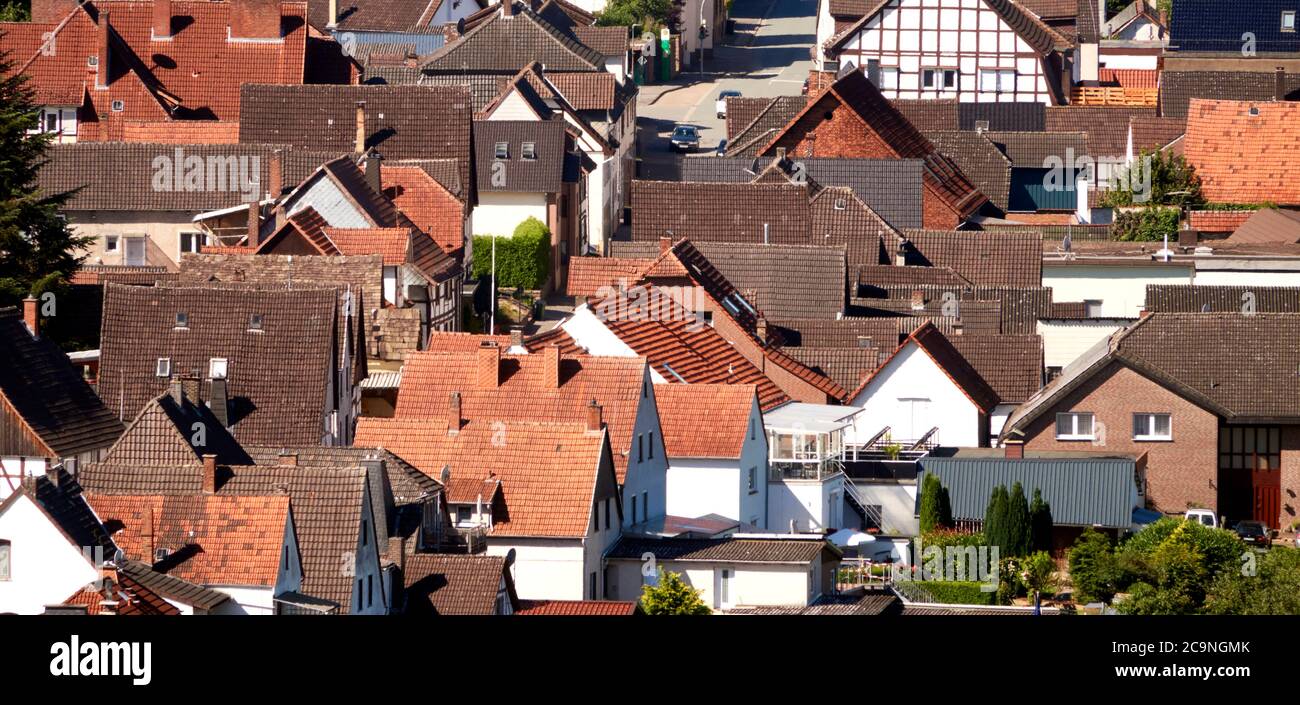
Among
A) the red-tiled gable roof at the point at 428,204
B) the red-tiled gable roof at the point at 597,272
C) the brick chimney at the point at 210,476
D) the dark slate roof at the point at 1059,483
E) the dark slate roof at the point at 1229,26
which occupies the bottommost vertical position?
the dark slate roof at the point at 1059,483

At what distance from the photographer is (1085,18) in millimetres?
108250

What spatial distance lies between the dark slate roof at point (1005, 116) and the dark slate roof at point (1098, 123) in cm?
43

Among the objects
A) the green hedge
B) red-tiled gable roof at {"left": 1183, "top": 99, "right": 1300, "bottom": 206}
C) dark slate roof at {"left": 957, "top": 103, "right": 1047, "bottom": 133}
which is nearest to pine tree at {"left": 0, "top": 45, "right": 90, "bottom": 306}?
the green hedge

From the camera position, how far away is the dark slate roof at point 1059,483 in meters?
47.6

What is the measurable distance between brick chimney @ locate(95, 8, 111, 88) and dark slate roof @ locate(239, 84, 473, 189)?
6681 mm

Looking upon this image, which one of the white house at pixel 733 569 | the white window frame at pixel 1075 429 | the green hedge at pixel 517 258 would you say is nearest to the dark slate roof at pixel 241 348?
the white house at pixel 733 569

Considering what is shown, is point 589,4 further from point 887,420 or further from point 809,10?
point 887,420

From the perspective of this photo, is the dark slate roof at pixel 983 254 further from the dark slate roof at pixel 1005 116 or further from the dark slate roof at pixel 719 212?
the dark slate roof at pixel 1005 116

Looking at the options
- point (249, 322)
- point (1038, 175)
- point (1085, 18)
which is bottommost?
point (249, 322)

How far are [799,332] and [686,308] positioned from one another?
5.62 meters

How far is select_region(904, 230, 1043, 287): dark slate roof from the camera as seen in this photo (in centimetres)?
6694

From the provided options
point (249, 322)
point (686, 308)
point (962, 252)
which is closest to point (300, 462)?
point (249, 322)

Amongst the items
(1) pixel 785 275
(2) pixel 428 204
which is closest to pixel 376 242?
(2) pixel 428 204
